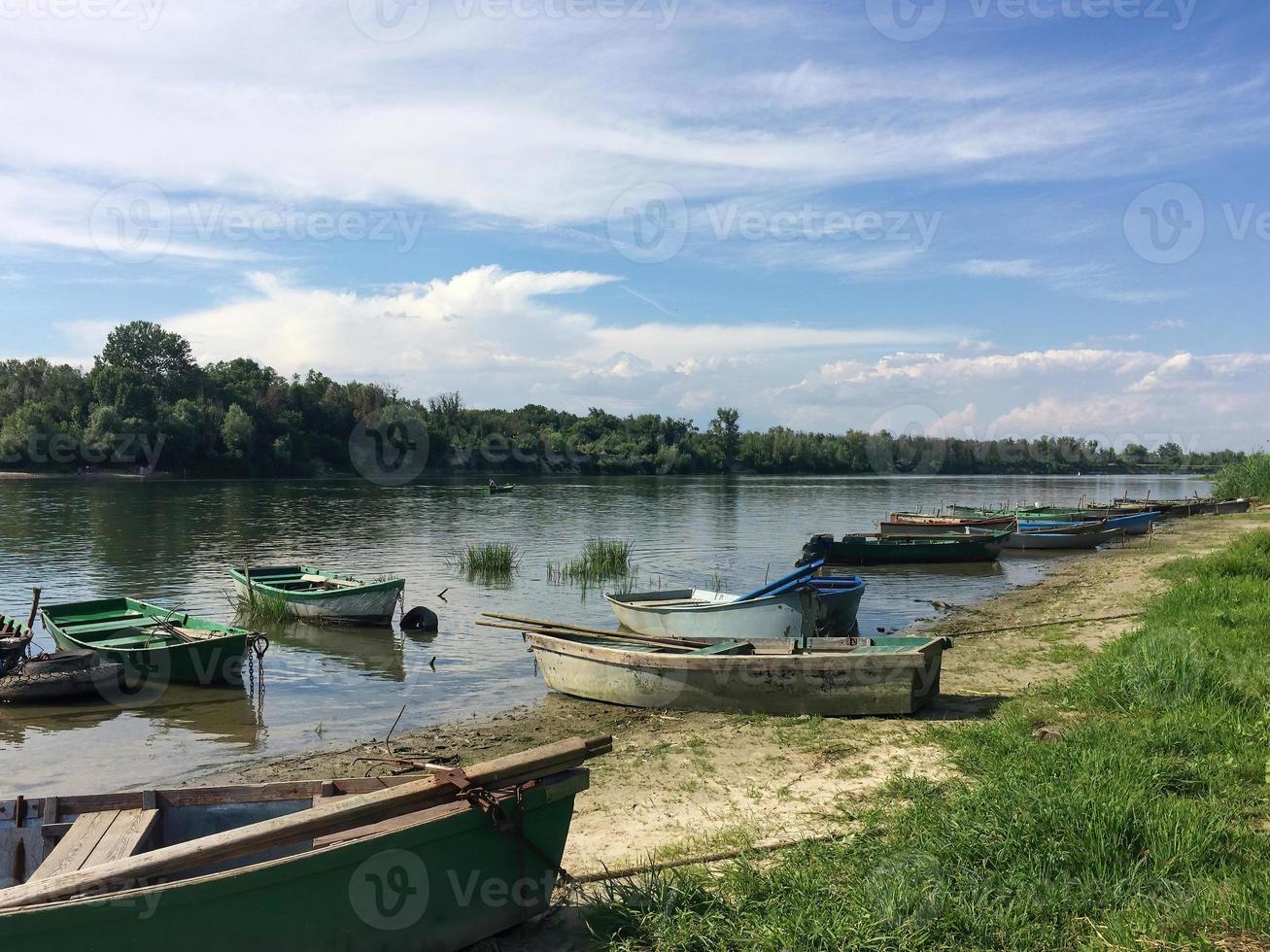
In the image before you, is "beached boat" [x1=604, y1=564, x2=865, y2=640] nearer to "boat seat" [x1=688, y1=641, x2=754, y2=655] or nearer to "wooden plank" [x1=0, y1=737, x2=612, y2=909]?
"boat seat" [x1=688, y1=641, x2=754, y2=655]

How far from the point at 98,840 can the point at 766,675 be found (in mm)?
7504

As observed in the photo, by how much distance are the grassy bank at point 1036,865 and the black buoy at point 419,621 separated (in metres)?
13.8

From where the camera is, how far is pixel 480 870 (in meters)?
5.22

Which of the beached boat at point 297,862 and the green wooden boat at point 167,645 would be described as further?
the green wooden boat at point 167,645

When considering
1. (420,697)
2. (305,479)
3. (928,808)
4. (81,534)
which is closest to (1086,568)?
(420,697)

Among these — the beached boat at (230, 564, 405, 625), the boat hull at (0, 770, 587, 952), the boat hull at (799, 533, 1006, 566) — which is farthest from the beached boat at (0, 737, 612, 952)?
the boat hull at (799, 533, 1006, 566)

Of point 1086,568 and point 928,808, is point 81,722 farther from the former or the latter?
point 1086,568

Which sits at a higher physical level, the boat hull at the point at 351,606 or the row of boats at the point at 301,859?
the row of boats at the point at 301,859

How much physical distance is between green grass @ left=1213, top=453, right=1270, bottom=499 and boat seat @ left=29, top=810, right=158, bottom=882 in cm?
6684

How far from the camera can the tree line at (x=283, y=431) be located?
276ft

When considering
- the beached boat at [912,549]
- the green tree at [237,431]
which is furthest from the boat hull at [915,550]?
the green tree at [237,431]

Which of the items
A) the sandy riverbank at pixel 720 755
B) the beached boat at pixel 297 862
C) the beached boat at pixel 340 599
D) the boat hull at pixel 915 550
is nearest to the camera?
the beached boat at pixel 297 862

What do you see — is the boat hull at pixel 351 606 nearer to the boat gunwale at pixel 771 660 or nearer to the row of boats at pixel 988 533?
the boat gunwale at pixel 771 660

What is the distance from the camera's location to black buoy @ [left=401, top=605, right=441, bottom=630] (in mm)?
19328
